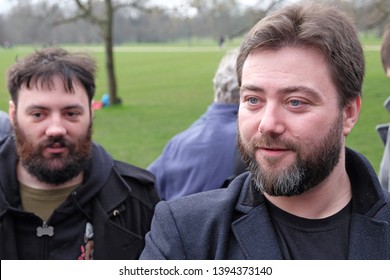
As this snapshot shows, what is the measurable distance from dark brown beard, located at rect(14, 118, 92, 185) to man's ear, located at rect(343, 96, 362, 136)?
5.32 ft

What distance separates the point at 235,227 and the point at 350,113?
0.59m

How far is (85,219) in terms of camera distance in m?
3.17

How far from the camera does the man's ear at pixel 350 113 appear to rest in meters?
2.12

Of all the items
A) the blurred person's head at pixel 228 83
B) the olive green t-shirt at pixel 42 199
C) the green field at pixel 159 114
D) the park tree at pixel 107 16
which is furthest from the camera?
the park tree at pixel 107 16

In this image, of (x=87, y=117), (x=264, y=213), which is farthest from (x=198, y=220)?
(x=87, y=117)

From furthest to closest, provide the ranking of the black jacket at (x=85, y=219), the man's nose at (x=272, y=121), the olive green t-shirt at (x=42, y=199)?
the olive green t-shirt at (x=42, y=199) → the black jacket at (x=85, y=219) → the man's nose at (x=272, y=121)

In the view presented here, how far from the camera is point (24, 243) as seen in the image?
304cm

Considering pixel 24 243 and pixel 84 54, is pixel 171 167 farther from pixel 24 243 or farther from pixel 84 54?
pixel 24 243

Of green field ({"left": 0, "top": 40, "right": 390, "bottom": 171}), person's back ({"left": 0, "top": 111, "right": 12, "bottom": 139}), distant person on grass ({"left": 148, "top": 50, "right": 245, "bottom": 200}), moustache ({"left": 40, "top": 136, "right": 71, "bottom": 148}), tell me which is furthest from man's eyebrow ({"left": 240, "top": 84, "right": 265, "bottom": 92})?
green field ({"left": 0, "top": 40, "right": 390, "bottom": 171})

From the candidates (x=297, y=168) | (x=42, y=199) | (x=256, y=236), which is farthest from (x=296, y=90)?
(x=42, y=199)

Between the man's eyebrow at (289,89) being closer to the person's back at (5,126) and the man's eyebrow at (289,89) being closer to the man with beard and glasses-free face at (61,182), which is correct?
the man with beard and glasses-free face at (61,182)

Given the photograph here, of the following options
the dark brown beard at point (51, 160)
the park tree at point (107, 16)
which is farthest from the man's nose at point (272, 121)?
the park tree at point (107, 16)

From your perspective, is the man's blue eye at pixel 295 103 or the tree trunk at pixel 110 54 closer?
the man's blue eye at pixel 295 103

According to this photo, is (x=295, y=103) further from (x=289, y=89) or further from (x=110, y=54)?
(x=110, y=54)
